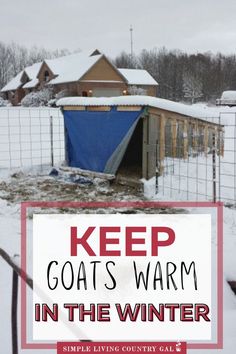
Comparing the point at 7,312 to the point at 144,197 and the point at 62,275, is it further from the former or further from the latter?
the point at 144,197

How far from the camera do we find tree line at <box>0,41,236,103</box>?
54.3m

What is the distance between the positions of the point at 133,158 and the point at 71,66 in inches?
1359

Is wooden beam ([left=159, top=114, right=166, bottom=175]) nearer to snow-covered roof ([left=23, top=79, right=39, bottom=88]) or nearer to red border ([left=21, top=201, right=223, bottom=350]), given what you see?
red border ([left=21, top=201, right=223, bottom=350])

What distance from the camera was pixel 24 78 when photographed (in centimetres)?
4647

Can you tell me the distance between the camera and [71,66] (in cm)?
4175

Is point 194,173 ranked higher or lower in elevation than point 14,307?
lower

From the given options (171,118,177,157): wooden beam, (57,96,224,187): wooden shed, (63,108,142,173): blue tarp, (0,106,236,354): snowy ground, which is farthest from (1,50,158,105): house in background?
(171,118,177,157): wooden beam

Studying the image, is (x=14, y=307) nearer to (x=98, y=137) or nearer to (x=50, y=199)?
(x=50, y=199)

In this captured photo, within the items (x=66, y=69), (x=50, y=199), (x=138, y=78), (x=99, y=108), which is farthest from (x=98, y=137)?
(x=138, y=78)

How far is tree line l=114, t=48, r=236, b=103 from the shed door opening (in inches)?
1672

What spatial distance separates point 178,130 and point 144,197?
172 cm

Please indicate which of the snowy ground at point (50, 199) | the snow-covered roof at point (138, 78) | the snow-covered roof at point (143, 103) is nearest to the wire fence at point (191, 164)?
the snow-covered roof at point (143, 103)

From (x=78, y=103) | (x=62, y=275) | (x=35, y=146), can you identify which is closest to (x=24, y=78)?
(x=35, y=146)

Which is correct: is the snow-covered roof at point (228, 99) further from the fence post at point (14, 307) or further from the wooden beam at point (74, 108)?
the fence post at point (14, 307)
